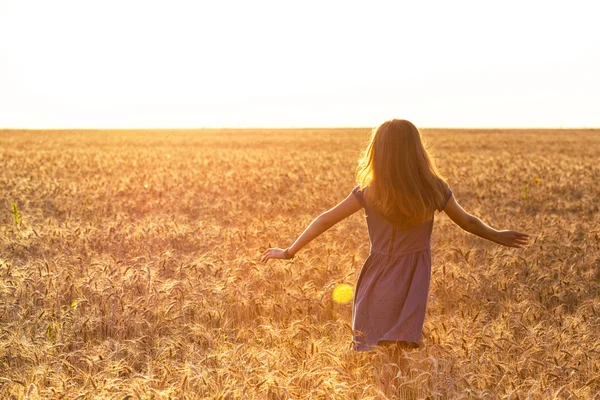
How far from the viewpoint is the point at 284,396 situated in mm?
3623

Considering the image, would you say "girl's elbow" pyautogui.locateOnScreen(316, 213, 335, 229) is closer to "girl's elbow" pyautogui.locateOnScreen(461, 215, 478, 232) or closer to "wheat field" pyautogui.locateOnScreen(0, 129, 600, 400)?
"wheat field" pyautogui.locateOnScreen(0, 129, 600, 400)

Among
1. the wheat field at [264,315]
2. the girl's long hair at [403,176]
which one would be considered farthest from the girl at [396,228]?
the wheat field at [264,315]

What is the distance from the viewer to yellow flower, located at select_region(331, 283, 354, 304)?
18.8ft

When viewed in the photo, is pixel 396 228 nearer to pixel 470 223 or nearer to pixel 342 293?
pixel 470 223

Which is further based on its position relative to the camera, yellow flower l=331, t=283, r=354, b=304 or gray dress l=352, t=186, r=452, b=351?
yellow flower l=331, t=283, r=354, b=304

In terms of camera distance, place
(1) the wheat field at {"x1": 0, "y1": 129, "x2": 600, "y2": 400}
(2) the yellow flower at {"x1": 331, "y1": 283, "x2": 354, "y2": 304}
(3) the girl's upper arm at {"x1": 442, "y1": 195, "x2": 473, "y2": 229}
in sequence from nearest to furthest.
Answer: (1) the wheat field at {"x1": 0, "y1": 129, "x2": 600, "y2": 400} → (3) the girl's upper arm at {"x1": 442, "y1": 195, "x2": 473, "y2": 229} → (2) the yellow flower at {"x1": 331, "y1": 283, "x2": 354, "y2": 304}

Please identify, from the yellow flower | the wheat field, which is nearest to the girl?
the wheat field

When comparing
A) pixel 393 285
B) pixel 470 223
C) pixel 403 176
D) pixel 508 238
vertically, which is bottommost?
pixel 393 285

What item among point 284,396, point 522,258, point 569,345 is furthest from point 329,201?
point 284,396

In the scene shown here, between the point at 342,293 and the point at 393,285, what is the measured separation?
58.3 inches

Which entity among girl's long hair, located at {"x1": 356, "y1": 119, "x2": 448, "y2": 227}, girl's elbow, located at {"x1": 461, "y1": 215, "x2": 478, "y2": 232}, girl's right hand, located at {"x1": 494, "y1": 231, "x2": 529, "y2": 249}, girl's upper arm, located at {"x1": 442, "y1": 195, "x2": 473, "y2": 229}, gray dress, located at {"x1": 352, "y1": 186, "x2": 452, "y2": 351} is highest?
girl's long hair, located at {"x1": 356, "y1": 119, "x2": 448, "y2": 227}

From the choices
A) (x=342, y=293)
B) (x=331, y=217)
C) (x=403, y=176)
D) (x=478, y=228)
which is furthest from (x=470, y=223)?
(x=342, y=293)

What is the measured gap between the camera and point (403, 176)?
13.7 ft

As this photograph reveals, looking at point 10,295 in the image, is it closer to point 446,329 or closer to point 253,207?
point 446,329
